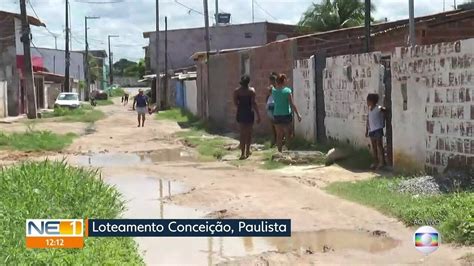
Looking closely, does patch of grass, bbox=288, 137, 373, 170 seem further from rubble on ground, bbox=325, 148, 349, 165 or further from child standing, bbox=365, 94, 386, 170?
child standing, bbox=365, 94, 386, 170

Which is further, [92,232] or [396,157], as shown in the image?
[396,157]

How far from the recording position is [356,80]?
1295cm

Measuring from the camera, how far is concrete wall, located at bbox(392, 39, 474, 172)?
30.3 ft

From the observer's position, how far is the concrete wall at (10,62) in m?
37.4

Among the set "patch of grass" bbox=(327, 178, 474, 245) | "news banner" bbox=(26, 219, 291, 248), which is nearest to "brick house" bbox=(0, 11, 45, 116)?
"patch of grass" bbox=(327, 178, 474, 245)

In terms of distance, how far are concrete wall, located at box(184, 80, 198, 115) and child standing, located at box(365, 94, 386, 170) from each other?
2117 cm

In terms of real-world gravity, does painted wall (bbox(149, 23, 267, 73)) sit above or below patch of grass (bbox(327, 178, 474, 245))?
above

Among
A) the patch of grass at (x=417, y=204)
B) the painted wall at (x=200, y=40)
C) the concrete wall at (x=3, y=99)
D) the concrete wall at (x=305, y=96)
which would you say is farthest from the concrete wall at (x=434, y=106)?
the painted wall at (x=200, y=40)

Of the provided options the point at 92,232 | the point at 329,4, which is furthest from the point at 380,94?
the point at 329,4

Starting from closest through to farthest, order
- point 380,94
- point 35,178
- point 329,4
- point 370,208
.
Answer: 1. point 35,178
2. point 370,208
3. point 380,94
4. point 329,4

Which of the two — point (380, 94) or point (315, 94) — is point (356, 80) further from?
point (315, 94)

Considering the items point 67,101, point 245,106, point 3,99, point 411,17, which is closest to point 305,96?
point 245,106

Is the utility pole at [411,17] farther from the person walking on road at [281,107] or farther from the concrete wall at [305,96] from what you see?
the concrete wall at [305,96]

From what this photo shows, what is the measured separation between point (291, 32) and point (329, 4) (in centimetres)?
1783
